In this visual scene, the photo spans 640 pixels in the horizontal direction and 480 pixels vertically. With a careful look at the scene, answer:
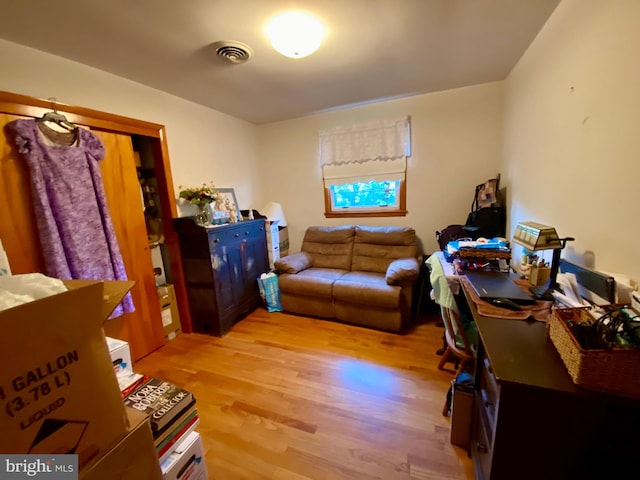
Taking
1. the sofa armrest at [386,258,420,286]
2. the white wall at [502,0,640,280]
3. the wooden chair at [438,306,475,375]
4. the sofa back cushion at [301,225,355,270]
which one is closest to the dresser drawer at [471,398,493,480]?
the wooden chair at [438,306,475,375]

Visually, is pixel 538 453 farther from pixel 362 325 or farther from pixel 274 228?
pixel 274 228

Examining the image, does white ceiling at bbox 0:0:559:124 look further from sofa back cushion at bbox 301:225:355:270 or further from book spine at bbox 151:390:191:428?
book spine at bbox 151:390:191:428

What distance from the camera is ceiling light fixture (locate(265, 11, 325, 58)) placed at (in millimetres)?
1513

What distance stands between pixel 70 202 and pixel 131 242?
1.81 feet

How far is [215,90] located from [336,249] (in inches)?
87.4

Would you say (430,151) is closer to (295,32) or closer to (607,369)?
(295,32)

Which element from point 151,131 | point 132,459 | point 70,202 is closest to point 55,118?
point 70,202

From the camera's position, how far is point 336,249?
133 inches

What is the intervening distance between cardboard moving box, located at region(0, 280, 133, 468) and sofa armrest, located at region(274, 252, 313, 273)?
2.34 m

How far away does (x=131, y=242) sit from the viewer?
2.22m

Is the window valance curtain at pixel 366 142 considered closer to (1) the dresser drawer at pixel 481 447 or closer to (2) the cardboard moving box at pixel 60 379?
(1) the dresser drawer at pixel 481 447

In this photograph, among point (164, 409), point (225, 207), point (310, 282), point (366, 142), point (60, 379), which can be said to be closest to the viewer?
point (60, 379)

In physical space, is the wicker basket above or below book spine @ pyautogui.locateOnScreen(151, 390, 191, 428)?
above

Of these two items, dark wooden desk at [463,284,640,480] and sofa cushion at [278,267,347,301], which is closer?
dark wooden desk at [463,284,640,480]
